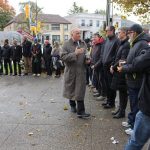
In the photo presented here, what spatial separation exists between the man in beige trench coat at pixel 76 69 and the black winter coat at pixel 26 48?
9542 millimetres

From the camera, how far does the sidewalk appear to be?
619 centimetres

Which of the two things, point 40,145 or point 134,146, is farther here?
point 40,145

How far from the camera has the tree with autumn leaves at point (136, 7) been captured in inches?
782

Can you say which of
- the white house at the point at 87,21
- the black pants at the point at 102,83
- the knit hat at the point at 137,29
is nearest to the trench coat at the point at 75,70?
the black pants at the point at 102,83

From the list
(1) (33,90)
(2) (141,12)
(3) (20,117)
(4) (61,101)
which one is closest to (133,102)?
(3) (20,117)

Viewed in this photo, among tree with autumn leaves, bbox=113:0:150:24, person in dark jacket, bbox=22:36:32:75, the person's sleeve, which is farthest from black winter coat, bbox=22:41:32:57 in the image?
the person's sleeve

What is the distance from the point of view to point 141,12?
21.5m

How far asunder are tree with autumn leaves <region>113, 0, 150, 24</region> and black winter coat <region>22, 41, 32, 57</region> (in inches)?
226

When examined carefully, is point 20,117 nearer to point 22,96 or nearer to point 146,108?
point 22,96

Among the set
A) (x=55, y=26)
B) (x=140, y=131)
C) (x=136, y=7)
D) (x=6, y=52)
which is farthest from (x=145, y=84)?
(x=55, y=26)

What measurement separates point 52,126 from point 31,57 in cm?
1070

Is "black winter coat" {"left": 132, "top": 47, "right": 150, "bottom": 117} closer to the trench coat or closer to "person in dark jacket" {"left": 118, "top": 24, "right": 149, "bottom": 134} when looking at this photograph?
"person in dark jacket" {"left": 118, "top": 24, "right": 149, "bottom": 134}

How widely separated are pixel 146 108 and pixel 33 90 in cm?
881

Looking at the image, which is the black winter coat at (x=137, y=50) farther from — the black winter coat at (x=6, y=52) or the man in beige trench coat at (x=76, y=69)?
the black winter coat at (x=6, y=52)
